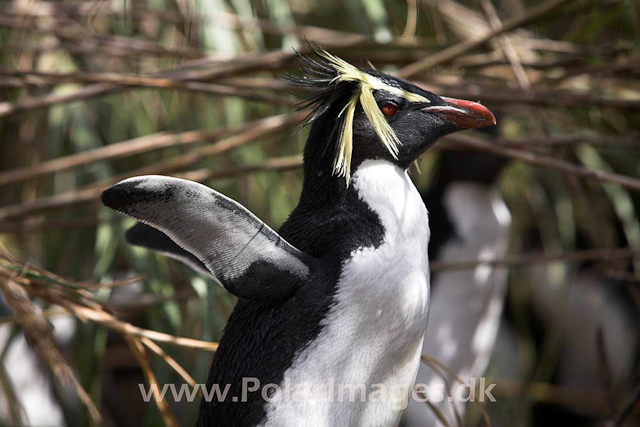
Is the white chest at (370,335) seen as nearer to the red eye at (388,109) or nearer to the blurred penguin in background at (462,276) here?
the red eye at (388,109)

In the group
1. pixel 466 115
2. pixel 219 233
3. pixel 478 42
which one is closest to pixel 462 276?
pixel 478 42

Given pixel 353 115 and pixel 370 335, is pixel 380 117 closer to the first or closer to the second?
pixel 353 115

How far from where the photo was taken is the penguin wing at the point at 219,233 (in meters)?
0.55

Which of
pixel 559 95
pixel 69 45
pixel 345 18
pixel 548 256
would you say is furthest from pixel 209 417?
pixel 345 18

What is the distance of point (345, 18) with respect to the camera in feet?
7.02

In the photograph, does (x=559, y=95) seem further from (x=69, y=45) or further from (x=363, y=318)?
(x=69, y=45)

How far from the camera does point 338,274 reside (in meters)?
0.63

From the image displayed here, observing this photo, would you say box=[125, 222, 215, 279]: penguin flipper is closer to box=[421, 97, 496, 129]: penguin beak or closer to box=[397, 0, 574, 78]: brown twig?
box=[421, 97, 496, 129]: penguin beak

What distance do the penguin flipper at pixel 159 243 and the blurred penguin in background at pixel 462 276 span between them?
68 cm

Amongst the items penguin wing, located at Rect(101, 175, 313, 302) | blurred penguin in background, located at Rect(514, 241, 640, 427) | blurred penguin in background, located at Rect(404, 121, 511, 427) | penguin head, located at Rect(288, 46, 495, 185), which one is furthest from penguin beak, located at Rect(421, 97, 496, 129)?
blurred penguin in background, located at Rect(514, 241, 640, 427)

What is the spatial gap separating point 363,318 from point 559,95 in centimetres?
69

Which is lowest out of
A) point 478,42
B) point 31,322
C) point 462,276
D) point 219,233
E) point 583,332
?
point 583,332

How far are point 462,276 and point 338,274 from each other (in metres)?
0.88

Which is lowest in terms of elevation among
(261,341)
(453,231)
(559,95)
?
(453,231)
